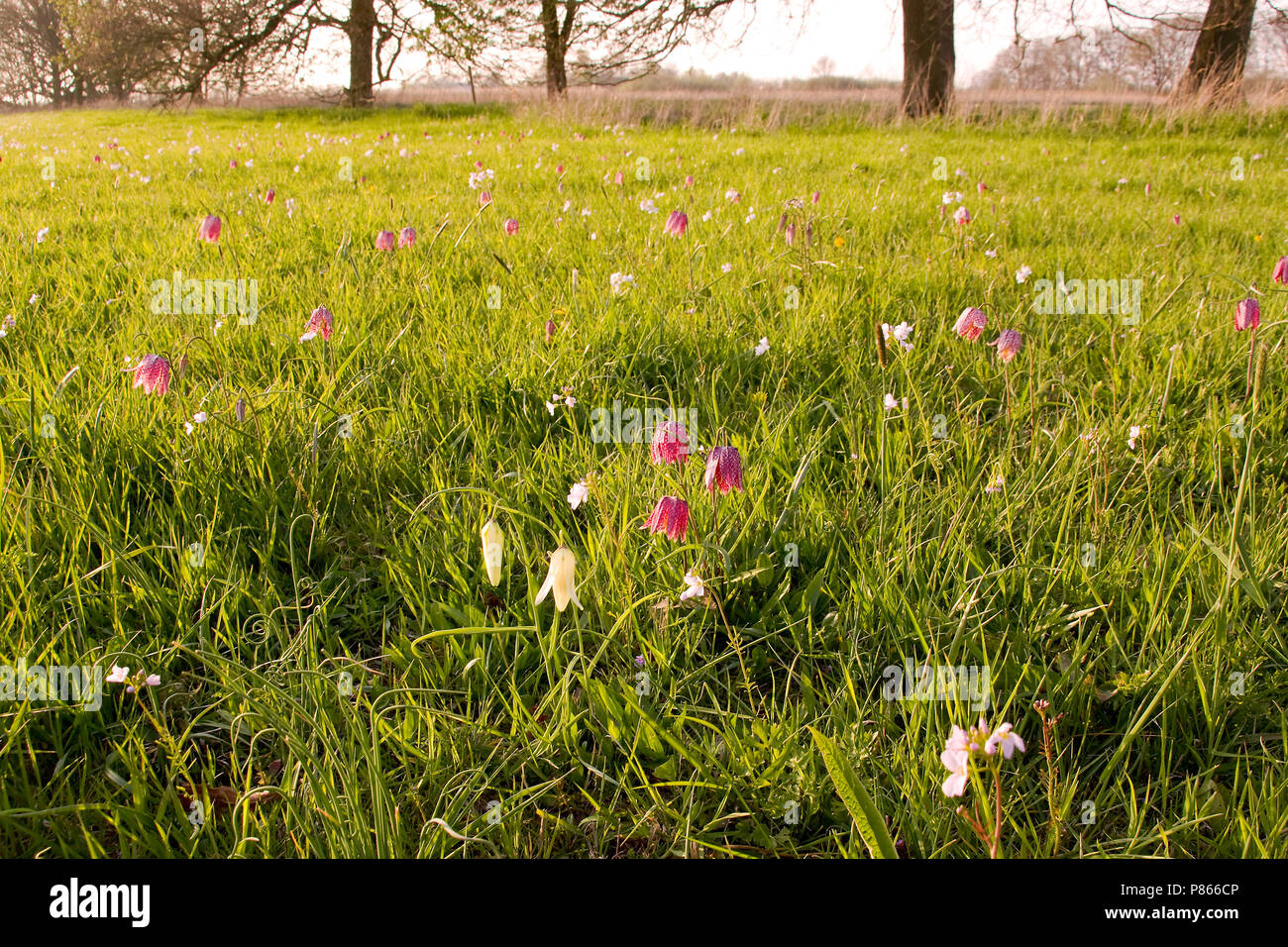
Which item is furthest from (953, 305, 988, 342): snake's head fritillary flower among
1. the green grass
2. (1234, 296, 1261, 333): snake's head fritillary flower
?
(1234, 296, 1261, 333): snake's head fritillary flower

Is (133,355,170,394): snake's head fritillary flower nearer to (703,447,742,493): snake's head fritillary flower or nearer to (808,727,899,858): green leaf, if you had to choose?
(703,447,742,493): snake's head fritillary flower

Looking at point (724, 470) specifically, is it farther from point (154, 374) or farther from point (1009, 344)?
point (154, 374)

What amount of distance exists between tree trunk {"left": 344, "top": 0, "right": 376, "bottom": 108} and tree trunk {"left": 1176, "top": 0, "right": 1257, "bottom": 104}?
1787 centimetres

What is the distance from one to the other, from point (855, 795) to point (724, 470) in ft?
2.22

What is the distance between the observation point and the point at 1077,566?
168 centimetres

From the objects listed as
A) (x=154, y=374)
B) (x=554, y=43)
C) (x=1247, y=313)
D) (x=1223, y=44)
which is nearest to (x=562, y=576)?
(x=154, y=374)

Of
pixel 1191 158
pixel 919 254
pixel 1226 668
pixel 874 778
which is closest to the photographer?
pixel 874 778

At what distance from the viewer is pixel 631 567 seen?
5.57 feet

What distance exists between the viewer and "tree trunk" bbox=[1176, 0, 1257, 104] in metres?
13.2

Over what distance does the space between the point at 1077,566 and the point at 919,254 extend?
2798mm

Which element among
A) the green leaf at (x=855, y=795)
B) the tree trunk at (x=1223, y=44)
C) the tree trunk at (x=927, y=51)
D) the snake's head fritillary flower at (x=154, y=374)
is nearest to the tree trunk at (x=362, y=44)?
the tree trunk at (x=927, y=51)

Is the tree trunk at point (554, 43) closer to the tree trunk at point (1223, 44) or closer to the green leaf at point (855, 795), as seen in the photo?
the tree trunk at point (1223, 44)
